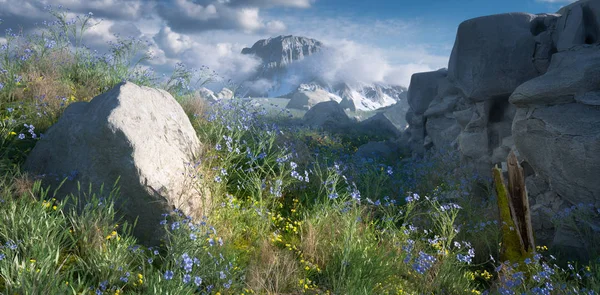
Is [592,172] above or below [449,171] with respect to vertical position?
above

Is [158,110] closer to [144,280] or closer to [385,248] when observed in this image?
[144,280]

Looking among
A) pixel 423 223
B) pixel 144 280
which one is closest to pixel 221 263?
pixel 144 280

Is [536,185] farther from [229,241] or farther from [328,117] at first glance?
[328,117]

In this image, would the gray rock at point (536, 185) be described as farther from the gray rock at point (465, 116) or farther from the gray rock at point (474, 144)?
the gray rock at point (465, 116)

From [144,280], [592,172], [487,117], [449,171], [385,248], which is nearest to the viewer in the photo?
[144,280]

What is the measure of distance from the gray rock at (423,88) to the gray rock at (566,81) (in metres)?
7.89

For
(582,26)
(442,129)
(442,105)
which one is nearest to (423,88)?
(442,105)

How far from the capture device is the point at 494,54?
8.35m

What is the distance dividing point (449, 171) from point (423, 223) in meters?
3.16

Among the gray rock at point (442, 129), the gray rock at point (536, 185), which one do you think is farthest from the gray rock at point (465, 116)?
the gray rock at point (536, 185)

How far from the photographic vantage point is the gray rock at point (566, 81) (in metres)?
5.89

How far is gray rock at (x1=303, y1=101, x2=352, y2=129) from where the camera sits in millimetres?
22156

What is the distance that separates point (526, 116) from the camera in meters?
6.54

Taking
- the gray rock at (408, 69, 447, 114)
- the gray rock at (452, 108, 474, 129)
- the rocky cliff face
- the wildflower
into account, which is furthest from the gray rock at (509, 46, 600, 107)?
the gray rock at (408, 69, 447, 114)
